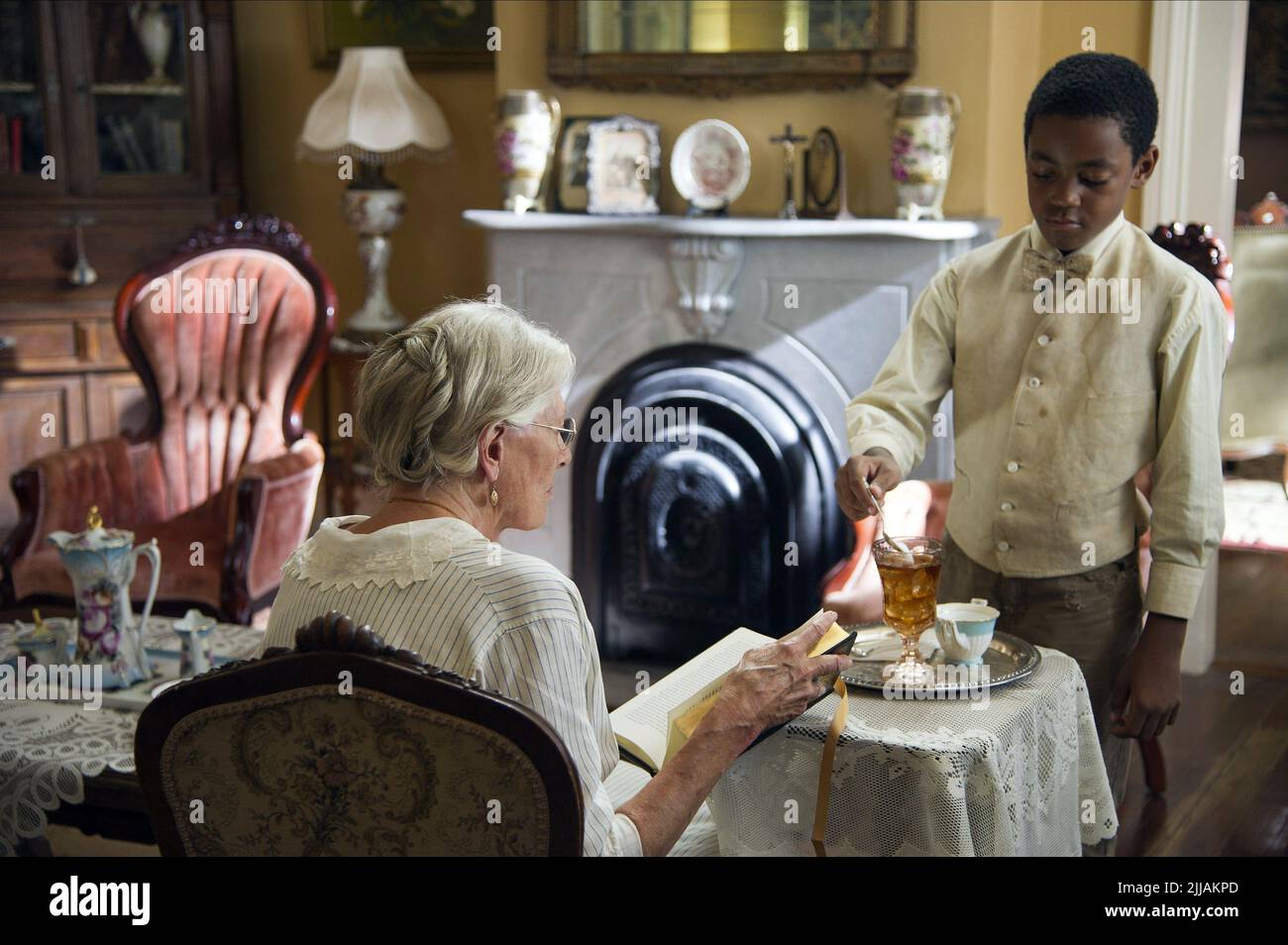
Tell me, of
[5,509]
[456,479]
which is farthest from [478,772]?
[5,509]

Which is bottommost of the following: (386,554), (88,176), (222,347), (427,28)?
(222,347)

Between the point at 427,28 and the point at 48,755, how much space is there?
313 cm

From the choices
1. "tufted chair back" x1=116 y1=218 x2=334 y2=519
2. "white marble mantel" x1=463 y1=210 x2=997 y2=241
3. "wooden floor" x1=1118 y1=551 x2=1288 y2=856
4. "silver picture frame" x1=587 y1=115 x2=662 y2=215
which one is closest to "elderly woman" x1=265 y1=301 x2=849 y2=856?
"wooden floor" x1=1118 y1=551 x2=1288 y2=856

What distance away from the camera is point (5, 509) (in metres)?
4.59

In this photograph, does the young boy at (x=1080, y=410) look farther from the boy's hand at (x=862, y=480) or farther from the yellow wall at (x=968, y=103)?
the yellow wall at (x=968, y=103)

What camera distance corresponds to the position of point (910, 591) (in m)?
1.70

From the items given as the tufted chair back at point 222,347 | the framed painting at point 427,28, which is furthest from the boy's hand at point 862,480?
the framed painting at point 427,28

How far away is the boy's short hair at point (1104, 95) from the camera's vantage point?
175cm

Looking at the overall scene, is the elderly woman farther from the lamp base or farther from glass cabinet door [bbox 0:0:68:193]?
glass cabinet door [bbox 0:0:68:193]

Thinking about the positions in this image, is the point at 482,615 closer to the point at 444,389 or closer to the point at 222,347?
the point at 444,389

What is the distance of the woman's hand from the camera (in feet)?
5.00

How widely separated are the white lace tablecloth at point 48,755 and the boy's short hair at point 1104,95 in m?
1.59
